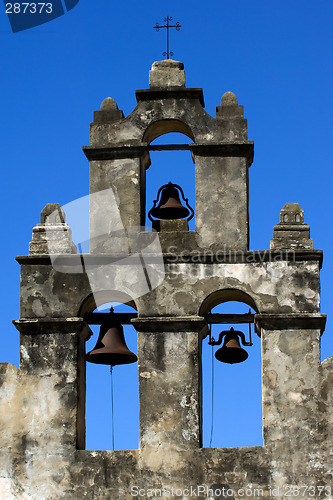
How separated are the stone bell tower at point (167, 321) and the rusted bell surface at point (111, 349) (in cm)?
21

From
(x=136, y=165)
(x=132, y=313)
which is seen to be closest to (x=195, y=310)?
(x=132, y=313)

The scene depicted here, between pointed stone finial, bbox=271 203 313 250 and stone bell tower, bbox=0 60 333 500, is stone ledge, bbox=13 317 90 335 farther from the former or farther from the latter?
pointed stone finial, bbox=271 203 313 250

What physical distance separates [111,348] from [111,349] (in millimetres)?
19

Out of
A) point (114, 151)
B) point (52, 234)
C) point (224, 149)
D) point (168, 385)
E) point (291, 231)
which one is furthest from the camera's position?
point (114, 151)

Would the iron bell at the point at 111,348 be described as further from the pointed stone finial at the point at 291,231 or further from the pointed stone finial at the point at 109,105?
the pointed stone finial at the point at 109,105

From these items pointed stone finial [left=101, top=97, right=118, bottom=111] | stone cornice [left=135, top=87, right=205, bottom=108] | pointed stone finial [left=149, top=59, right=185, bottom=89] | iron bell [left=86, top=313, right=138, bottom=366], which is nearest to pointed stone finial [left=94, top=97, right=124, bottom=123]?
pointed stone finial [left=101, top=97, right=118, bottom=111]

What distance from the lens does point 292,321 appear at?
55.4 ft

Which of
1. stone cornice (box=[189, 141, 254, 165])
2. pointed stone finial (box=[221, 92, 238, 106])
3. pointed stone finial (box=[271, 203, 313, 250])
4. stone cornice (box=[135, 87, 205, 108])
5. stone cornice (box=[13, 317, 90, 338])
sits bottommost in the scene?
stone cornice (box=[13, 317, 90, 338])

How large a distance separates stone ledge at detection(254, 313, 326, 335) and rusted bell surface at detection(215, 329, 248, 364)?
0.93m

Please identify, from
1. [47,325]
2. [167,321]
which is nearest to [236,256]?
[167,321]

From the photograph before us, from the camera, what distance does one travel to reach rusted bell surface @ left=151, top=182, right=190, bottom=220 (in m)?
17.9

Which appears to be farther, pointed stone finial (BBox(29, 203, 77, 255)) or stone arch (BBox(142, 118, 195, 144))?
stone arch (BBox(142, 118, 195, 144))

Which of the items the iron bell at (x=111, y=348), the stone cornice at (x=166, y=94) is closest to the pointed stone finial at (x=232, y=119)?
the stone cornice at (x=166, y=94)

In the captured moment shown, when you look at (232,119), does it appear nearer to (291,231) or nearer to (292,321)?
(291,231)
